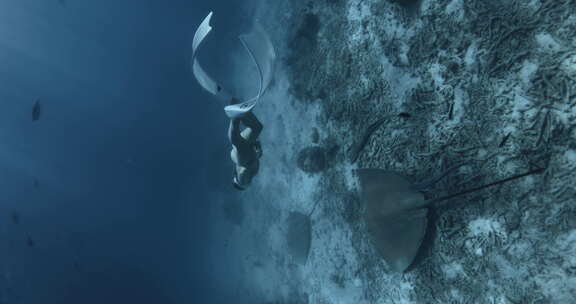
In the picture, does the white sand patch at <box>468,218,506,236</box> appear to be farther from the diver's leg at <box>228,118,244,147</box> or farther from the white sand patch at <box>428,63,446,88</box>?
the diver's leg at <box>228,118,244,147</box>

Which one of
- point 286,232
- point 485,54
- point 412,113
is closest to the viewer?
point 485,54

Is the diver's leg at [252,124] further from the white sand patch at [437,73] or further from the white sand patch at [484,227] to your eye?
the white sand patch at [484,227]

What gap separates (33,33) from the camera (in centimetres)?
1510

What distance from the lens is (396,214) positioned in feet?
12.6

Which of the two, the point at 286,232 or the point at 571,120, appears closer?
the point at 571,120

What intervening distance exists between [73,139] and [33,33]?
20.3 ft

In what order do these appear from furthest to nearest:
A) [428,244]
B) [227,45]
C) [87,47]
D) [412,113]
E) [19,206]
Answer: [19,206]
[87,47]
[227,45]
[412,113]
[428,244]

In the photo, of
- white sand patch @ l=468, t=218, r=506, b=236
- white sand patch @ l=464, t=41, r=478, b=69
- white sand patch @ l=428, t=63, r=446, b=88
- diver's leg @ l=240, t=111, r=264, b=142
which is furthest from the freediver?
white sand patch @ l=468, t=218, r=506, b=236

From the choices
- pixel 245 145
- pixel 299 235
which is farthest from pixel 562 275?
pixel 299 235

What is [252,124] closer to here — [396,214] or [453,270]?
[396,214]

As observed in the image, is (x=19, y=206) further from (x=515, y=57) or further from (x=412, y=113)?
(x=515, y=57)

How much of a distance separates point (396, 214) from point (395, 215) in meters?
0.02

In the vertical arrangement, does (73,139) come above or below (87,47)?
below

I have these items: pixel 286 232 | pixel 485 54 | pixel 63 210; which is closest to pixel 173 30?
pixel 286 232
